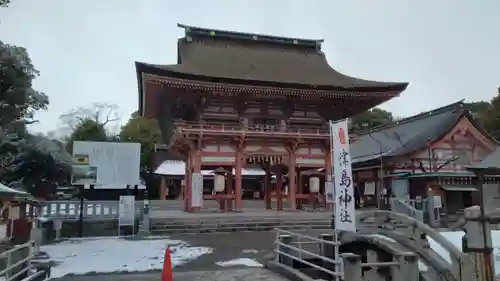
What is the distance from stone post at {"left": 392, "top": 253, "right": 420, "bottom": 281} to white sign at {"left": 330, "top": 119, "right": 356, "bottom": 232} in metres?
1.72

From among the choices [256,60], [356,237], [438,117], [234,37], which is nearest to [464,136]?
[438,117]

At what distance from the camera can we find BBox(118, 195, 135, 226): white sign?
1370cm

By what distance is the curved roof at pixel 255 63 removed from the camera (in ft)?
63.8

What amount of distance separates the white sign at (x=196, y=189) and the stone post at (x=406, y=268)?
12.4 metres

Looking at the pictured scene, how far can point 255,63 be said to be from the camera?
23.1m

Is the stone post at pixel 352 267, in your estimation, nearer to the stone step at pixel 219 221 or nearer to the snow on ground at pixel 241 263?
the snow on ground at pixel 241 263

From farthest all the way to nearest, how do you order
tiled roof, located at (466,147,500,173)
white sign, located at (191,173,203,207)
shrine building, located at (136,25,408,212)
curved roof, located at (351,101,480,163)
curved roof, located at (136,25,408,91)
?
curved roof, located at (351,101,480,163), curved roof, located at (136,25,408,91), shrine building, located at (136,25,408,212), white sign, located at (191,173,203,207), tiled roof, located at (466,147,500,173)

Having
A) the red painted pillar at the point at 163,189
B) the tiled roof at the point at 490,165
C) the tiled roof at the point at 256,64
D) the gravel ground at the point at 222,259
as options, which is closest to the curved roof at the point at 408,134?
the tiled roof at the point at 256,64

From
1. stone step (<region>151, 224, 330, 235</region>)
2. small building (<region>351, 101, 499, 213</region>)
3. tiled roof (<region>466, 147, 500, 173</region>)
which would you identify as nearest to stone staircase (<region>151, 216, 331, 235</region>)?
stone step (<region>151, 224, 330, 235</region>)

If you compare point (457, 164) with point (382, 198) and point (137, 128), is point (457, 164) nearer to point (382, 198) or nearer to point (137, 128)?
point (382, 198)

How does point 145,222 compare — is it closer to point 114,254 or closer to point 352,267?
point 114,254

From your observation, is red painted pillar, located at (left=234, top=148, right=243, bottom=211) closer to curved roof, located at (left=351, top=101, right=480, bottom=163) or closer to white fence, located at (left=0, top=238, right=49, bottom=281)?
curved roof, located at (left=351, top=101, right=480, bottom=163)

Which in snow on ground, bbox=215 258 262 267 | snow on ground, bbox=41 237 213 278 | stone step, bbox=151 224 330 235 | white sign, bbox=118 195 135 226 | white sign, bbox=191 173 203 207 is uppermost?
white sign, bbox=191 173 203 207

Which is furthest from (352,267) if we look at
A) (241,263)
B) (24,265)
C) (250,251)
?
(24,265)
